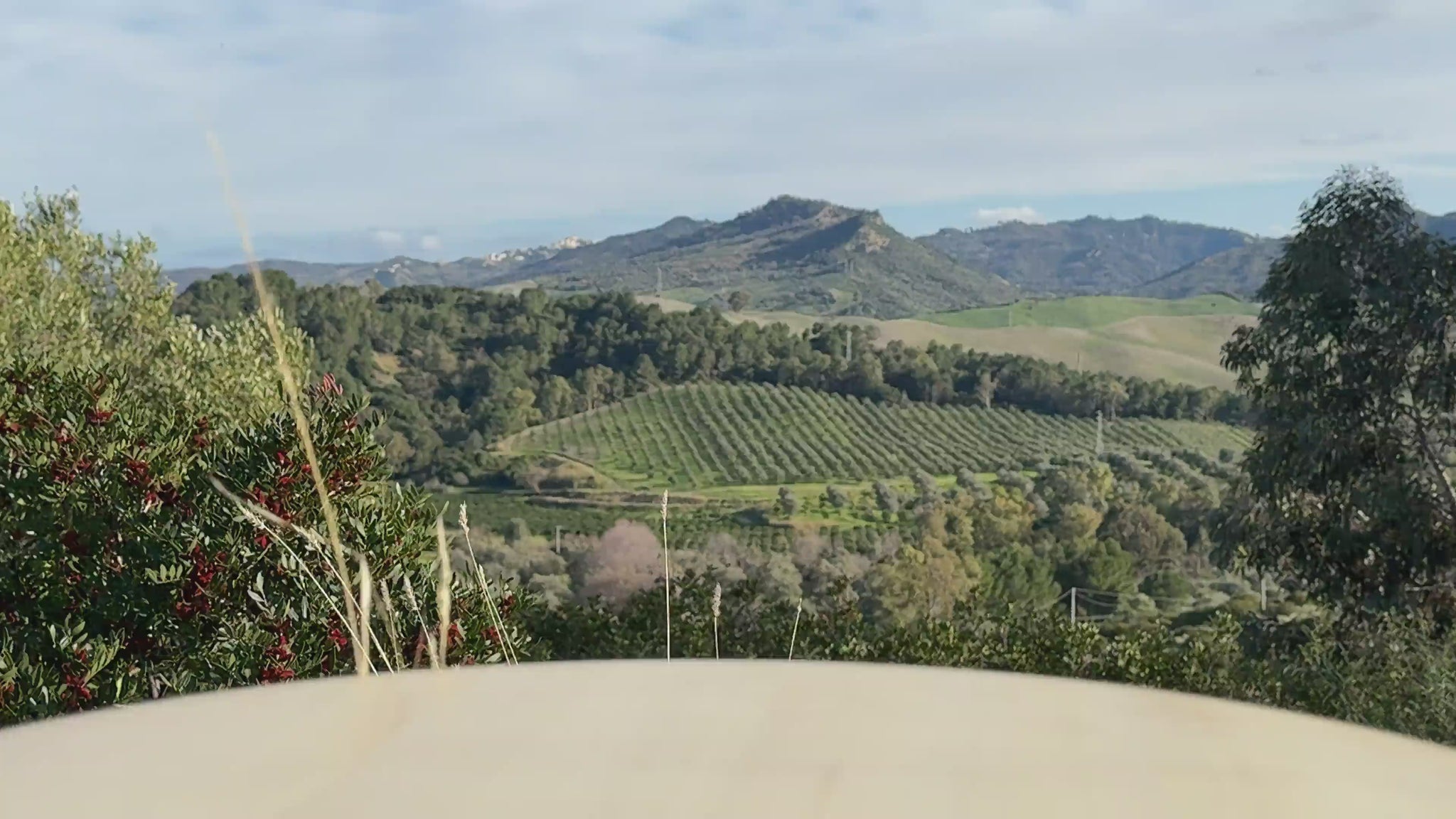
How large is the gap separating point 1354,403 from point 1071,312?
2807cm

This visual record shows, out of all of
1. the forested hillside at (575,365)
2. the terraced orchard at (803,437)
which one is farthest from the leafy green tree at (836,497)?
the forested hillside at (575,365)

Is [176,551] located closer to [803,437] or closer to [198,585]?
[198,585]

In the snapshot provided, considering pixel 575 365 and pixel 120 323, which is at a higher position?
pixel 120 323

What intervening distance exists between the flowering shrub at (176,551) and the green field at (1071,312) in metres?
29.9

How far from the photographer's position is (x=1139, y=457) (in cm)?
2394

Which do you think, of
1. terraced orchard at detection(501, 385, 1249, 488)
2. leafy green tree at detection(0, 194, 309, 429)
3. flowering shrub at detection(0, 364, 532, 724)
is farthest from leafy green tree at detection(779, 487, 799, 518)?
flowering shrub at detection(0, 364, 532, 724)

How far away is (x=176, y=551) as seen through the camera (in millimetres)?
3240

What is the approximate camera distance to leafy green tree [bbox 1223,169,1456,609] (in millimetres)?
7824

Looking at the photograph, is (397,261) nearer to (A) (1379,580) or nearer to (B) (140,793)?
(A) (1379,580)

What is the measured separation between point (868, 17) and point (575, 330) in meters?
13.2

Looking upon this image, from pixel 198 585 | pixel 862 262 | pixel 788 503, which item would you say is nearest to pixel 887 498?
pixel 788 503

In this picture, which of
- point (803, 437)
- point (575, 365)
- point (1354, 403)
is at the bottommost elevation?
point (803, 437)

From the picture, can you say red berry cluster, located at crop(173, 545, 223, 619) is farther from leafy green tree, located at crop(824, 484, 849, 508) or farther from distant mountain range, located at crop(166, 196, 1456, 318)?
distant mountain range, located at crop(166, 196, 1456, 318)

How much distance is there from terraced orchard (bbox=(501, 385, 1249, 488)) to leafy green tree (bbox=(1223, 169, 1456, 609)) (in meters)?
16.2
